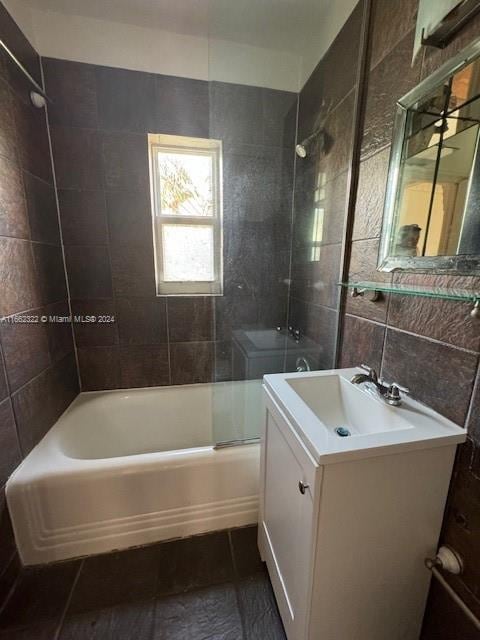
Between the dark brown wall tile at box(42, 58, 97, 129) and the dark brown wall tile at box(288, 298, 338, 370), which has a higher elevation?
the dark brown wall tile at box(42, 58, 97, 129)

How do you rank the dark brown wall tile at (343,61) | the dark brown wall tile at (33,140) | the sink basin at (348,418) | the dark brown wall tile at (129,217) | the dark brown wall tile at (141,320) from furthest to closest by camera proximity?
the dark brown wall tile at (141,320) < the dark brown wall tile at (129,217) < the dark brown wall tile at (33,140) < the dark brown wall tile at (343,61) < the sink basin at (348,418)

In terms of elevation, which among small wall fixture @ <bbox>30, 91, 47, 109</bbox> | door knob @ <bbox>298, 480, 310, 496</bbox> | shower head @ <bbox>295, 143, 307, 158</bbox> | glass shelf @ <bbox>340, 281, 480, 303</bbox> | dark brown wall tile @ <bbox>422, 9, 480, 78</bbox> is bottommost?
door knob @ <bbox>298, 480, 310, 496</bbox>

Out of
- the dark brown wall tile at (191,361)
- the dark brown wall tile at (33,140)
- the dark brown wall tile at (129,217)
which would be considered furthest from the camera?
the dark brown wall tile at (191,361)

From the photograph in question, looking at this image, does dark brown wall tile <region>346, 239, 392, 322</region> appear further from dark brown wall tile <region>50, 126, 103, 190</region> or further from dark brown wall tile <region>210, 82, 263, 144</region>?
dark brown wall tile <region>50, 126, 103, 190</region>

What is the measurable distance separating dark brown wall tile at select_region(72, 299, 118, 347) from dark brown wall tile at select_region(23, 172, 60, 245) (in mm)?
426

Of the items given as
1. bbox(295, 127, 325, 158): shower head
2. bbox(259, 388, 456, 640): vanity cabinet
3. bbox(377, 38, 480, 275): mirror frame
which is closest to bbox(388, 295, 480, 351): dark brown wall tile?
bbox(377, 38, 480, 275): mirror frame

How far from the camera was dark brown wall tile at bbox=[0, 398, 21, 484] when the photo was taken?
1.09m

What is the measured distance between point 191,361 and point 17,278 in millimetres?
1140

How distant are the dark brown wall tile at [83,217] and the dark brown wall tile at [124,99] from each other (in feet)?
1.40

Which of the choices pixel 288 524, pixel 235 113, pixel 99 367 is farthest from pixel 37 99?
pixel 288 524

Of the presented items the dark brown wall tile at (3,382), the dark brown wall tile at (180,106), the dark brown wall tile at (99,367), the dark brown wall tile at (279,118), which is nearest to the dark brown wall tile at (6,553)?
the dark brown wall tile at (3,382)

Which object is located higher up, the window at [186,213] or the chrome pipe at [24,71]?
the chrome pipe at [24,71]

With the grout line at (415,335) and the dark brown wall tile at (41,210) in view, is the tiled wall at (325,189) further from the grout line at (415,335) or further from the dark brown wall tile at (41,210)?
the dark brown wall tile at (41,210)

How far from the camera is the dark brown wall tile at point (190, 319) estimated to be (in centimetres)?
192
